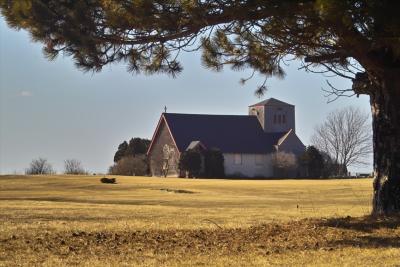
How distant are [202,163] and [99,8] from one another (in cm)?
5729

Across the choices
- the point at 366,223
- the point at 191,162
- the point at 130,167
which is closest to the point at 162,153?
the point at 130,167

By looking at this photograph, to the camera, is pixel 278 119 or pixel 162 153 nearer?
pixel 162 153

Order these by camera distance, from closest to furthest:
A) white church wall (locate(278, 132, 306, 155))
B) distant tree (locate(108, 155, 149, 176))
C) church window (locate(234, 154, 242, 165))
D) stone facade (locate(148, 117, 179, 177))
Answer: distant tree (locate(108, 155, 149, 176))
stone facade (locate(148, 117, 179, 177))
church window (locate(234, 154, 242, 165))
white church wall (locate(278, 132, 306, 155))

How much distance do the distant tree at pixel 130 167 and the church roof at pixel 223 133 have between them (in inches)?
167

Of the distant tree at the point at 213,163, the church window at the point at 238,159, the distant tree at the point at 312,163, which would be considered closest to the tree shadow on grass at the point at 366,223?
the distant tree at the point at 213,163

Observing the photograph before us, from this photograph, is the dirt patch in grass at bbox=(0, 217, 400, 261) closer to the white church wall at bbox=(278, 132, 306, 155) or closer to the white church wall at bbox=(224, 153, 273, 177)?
the white church wall at bbox=(224, 153, 273, 177)

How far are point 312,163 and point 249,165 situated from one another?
7931 mm

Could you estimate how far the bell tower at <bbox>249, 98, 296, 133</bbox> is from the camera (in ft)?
261

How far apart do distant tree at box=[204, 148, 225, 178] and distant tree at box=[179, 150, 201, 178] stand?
1.34 meters

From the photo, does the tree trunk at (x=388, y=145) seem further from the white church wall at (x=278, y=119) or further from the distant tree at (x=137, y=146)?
the white church wall at (x=278, y=119)

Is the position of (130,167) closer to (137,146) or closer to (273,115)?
(137,146)

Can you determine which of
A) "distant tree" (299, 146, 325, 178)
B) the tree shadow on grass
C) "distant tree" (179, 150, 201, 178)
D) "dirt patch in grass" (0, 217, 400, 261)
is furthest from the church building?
"dirt patch in grass" (0, 217, 400, 261)

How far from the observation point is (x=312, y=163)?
6819 cm

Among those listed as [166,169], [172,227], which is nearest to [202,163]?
[166,169]
